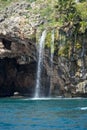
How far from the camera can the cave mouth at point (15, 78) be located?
62.7 meters

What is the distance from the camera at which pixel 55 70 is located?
183ft

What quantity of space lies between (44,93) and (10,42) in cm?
766

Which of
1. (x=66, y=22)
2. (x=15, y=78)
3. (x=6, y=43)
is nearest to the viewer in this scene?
(x=66, y=22)

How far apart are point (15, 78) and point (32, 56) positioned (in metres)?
7.52

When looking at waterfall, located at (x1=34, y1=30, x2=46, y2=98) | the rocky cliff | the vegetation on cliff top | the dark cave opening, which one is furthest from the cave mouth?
the vegetation on cliff top

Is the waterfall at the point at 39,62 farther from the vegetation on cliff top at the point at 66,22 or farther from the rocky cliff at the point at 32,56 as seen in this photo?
the vegetation on cliff top at the point at 66,22

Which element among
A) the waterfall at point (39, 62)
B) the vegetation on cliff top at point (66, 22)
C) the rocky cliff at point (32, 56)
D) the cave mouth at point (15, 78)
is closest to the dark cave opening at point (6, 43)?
the rocky cliff at point (32, 56)

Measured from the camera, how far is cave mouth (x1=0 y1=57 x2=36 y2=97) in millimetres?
62656

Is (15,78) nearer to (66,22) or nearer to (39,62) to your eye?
(39,62)

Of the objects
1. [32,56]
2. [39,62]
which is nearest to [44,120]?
[39,62]

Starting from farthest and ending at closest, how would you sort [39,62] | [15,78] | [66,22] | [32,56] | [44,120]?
[15,78] → [32,56] → [39,62] → [66,22] → [44,120]

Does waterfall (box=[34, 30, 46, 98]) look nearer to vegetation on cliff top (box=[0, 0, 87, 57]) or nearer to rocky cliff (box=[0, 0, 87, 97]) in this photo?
rocky cliff (box=[0, 0, 87, 97])

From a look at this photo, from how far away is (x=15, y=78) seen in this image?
211 feet

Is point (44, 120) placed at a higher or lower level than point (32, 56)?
lower
